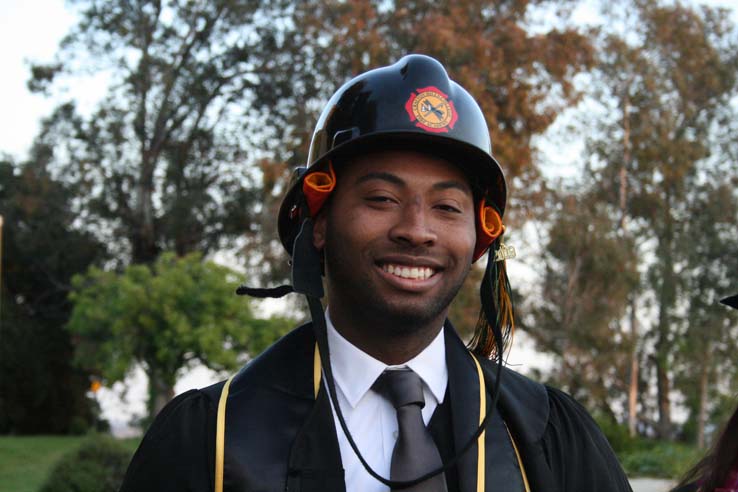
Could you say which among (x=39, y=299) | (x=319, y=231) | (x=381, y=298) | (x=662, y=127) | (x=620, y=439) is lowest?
(x=381, y=298)

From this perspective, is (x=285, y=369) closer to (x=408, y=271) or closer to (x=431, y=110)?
(x=408, y=271)

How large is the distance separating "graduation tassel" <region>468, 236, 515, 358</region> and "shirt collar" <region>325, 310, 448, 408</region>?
186mm

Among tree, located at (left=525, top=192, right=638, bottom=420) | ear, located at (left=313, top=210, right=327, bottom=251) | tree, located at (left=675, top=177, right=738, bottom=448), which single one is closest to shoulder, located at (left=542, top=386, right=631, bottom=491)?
ear, located at (left=313, top=210, right=327, bottom=251)

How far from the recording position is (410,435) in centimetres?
225

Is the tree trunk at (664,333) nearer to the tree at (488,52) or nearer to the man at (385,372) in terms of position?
the tree at (488,52)

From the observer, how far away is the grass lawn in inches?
491

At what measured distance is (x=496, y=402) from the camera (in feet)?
7.67

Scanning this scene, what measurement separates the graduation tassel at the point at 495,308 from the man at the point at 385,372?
10 centimetres

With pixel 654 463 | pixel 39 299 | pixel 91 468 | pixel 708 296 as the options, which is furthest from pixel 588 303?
pixel 91 468

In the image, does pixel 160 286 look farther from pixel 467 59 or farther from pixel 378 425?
pixel 378 425

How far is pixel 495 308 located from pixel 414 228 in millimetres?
456

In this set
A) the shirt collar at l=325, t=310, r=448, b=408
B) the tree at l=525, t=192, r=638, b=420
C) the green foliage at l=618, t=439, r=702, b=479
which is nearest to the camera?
the shirt collar at l=325, t=310, r=448, b=408

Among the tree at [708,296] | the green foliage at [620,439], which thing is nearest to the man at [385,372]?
the green foliage at [620,439]

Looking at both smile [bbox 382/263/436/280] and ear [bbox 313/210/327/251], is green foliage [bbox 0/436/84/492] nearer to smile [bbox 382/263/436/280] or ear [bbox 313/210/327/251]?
ear [bbox 313/210/327/251]
